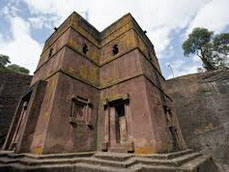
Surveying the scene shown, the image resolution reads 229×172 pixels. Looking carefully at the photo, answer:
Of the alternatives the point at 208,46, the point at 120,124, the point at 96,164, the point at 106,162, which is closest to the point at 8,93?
the point at 120,124

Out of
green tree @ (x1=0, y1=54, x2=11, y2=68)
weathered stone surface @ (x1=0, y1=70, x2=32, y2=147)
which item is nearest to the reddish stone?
weathered stone surface @ (x1=0, y1=70, x2=32, y2=147)

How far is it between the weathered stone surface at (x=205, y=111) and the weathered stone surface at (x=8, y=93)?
13.4m

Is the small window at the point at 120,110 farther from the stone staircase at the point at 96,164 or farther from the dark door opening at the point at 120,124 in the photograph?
the stone staircase at the point at 96,164

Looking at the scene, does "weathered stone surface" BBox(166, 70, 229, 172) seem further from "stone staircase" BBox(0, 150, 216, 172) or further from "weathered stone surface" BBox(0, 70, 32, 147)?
"weathered stone surface" BBox(0, 70, 32, 147)

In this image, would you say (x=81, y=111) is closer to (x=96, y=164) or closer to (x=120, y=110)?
(x=120, y=110)

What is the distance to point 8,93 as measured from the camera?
10.2m

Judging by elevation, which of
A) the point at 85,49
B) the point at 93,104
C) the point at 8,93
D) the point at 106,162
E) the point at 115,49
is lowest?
the point at 106,162

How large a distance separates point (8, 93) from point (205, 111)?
52.3 ft

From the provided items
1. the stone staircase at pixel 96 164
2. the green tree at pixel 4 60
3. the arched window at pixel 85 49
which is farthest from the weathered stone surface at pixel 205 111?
the green tree at pixel 4 60

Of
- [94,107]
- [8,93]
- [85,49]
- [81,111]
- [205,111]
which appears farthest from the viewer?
[205,111]

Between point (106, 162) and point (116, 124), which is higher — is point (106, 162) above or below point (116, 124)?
below

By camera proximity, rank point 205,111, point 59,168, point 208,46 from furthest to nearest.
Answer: point 208,46
point 205,111
point 59,168

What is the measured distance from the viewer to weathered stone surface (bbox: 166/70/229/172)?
866cm

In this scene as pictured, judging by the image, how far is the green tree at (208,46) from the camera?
1909 cm
